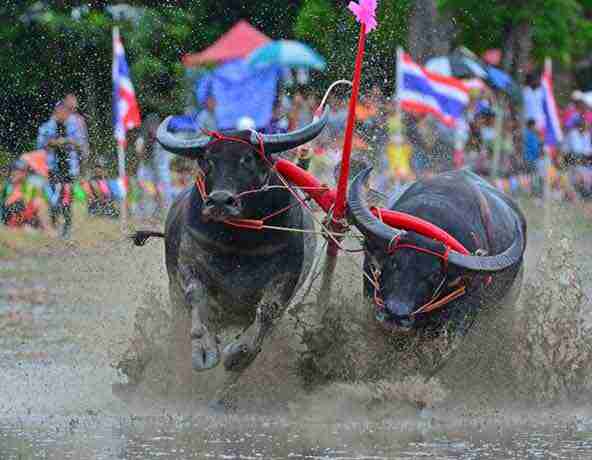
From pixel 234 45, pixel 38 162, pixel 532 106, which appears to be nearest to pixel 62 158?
pixel 38 162

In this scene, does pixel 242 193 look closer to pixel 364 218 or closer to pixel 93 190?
pixel 364 218

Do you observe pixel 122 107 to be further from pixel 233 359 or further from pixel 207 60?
pixel 233 359

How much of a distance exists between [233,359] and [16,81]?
1545cm

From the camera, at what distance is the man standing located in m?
18.4

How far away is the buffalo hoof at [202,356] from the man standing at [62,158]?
380 inches

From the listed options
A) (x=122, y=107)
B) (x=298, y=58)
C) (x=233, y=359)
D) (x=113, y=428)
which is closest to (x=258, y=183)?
(x=233, y=359)

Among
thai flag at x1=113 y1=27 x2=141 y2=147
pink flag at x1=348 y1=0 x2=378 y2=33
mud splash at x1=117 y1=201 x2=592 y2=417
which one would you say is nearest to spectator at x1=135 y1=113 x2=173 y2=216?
thai flag at x1=113 y1=27 x2=141 y2=147

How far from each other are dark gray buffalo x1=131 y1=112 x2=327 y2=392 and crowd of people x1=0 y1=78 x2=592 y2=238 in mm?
1441

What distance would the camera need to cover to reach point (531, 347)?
970 cm

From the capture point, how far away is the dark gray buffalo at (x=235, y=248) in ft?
28.8

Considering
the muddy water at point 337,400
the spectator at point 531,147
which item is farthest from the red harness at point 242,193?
the spectator at point 531,147

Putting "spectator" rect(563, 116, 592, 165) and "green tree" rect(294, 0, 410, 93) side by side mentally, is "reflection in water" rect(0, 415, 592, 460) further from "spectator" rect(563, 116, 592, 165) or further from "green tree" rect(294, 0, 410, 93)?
"spectator" rect(563, 116, 592, 165)

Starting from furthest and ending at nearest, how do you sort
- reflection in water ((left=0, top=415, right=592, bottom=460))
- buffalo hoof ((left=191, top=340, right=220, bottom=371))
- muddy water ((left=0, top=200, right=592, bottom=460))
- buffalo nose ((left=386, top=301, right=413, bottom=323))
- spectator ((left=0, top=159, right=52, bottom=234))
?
spectator ((left=0, top=159, right=52, bottom=234))
buffalo hoof ((left=191, top=340, right=220, bottom=371))
buffalo nose ((left=386, top=301, right=413, bottom=323))
muddy water ((left=0, top=200, right=592, bottom=460))
reflection in water ((left=0, top=415, right=592, bottom=460))

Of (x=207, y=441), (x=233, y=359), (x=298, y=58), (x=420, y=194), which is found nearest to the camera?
(x=207, y=441)
